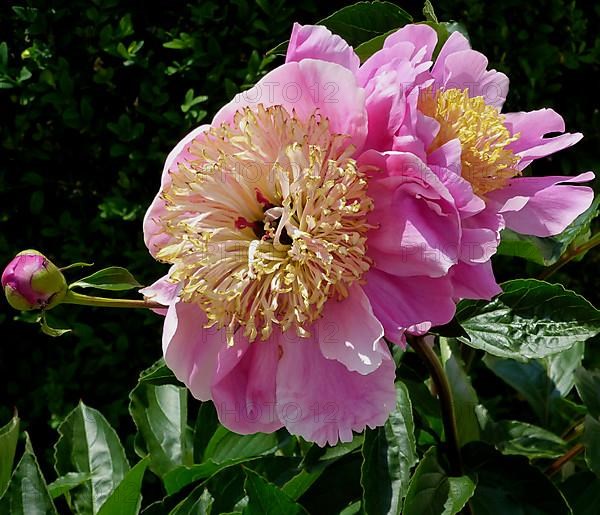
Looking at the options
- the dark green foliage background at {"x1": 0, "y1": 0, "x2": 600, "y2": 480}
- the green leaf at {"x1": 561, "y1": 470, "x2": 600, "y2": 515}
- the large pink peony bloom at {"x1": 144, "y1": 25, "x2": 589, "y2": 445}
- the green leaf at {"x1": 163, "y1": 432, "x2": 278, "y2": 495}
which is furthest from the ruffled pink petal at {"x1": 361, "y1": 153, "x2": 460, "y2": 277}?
the dark green foliage background at {"x1": 0, "y1": 0, "x2": 600, "y2": 480}

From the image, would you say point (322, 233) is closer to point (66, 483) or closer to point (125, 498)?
point (125, 498)

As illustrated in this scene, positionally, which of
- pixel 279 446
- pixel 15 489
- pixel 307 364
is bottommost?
pixel 279 446

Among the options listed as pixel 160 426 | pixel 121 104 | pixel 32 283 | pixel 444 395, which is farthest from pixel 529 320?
pixel 121 104

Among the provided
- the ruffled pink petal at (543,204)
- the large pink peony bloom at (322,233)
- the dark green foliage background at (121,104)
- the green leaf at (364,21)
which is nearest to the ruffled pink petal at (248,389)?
the large pink peony bloom at (322,233)

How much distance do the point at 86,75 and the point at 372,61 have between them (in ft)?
4.08

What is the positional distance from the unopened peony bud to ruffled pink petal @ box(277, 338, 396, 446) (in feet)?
0.74

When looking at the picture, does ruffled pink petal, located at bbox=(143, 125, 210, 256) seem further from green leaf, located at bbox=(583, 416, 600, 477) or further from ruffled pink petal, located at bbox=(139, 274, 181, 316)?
green leaf, located at bbox=(583, 416, 600, 477)

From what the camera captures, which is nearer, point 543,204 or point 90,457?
point 543,204

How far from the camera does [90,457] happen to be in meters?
1.11

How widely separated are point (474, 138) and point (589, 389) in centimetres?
55

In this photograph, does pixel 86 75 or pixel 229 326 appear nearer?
pixel 229 326

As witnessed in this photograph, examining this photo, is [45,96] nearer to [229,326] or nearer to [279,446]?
[279,446]

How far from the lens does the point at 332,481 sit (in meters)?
1.01

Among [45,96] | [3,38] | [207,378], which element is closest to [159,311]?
[207,378]
